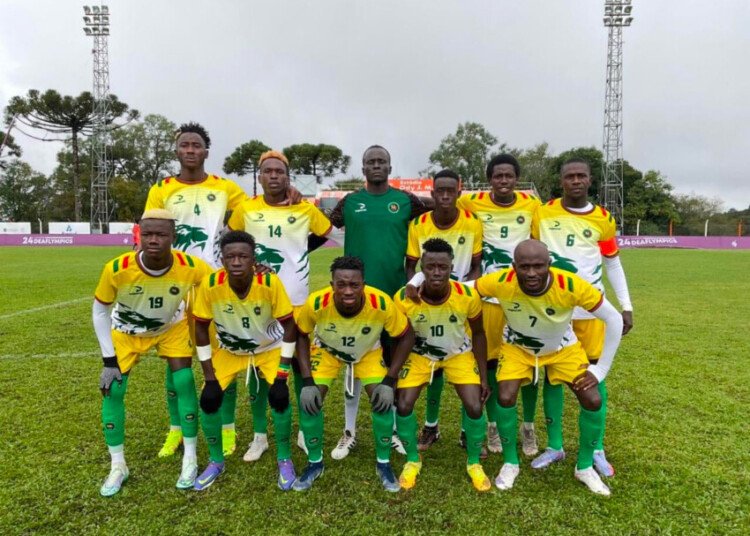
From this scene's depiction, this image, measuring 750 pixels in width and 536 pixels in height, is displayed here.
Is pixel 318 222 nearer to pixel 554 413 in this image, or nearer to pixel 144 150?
pixel 554 413

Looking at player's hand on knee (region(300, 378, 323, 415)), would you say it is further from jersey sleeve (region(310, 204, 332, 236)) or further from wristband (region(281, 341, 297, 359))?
jersey sleeve (region(310, 204, 332, 236))

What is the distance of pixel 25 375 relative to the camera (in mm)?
5188

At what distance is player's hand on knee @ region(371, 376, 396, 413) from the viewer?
3.11 metres

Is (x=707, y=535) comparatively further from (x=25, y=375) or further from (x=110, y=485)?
(x=25, y=375)

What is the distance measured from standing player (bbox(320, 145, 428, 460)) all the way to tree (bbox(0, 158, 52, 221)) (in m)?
72.0

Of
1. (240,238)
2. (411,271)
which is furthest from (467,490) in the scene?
(240,238)

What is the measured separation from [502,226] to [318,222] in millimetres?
1356

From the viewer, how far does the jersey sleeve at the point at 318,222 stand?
3.70m

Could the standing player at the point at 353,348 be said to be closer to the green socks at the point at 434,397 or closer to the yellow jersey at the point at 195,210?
the green socks at the point at 434,397

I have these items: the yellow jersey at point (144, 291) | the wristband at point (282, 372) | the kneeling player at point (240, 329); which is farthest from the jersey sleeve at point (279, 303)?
the yellow jersey at point (144, 291)

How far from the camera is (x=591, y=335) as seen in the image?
3.46 meters

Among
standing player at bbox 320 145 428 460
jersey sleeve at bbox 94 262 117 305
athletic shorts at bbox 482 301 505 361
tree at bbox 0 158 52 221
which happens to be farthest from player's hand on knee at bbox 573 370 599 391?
tree at bbox 0 158 52 221

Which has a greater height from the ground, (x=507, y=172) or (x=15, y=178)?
(x=15, y=178)

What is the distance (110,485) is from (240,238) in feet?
5.53
